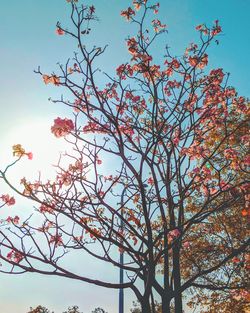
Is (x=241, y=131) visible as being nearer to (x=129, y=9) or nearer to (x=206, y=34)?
(x=206, y=34)

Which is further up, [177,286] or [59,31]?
[59,31]

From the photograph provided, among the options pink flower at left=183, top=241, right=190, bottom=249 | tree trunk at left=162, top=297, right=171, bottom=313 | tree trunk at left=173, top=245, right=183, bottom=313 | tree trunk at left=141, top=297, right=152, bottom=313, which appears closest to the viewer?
tree trunk at left=141, top=297, right=152, bottom=313

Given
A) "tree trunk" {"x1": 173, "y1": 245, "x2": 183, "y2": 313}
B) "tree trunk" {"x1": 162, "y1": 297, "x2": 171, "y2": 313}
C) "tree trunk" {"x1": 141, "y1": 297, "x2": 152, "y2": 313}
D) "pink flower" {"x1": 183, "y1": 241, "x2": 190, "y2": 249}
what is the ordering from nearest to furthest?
1. "tree trunk" {"x1": 141, "y1": 297, "x2": 152, "y2": 313}
2. "tree trunk" {"x1": 162, "y1": 297, "x2": 171, "y2": 313}
3. "tree trunk" {"x1": 173, "y1": 245, "x2": 183, "y2": 313}
4. "pink flower" {"x1": 183, "y1": 241, "x2": 190, "y2": 249}

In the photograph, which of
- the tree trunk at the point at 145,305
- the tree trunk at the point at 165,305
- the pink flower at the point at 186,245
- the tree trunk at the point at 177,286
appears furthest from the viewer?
the pink flower at the point at 186,245

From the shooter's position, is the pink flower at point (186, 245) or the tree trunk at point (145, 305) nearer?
the tree trunk at point (145, 305)

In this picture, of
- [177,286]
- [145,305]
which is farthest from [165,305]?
[177,286]

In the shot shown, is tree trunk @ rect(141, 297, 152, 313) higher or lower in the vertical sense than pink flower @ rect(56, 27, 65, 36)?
lower

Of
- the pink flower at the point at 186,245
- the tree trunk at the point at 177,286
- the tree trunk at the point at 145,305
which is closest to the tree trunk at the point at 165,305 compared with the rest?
the tree trunk at the point at 177,286

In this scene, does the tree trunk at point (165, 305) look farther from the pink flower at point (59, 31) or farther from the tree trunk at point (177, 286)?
the pink flower at point (59, 31)

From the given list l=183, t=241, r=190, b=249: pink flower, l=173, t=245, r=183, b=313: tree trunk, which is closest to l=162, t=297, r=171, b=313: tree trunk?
l=173, t=245, r=183, b=313: tree trunk

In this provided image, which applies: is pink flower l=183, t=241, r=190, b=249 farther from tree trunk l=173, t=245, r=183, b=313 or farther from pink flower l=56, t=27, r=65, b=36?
pink flower l=56, t=27, r=65, b=36

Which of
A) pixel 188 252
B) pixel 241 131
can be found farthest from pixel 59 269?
pixel 241 131

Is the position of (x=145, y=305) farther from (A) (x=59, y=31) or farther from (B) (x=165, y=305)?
(A) (x=59, y=31)

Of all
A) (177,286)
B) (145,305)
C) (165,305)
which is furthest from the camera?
(177,286)
